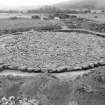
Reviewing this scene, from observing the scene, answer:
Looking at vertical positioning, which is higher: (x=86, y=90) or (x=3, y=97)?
(x=86, y=90)

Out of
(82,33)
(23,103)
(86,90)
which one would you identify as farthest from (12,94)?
(82,33)

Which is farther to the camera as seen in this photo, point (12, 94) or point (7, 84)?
point (7, 84)

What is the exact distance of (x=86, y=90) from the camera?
18.4 ft

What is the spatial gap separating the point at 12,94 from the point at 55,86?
60.3 inches

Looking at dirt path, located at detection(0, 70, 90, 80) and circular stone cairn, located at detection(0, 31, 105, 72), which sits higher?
circular stone cairn, located at detection(0, 31, 105, 72)

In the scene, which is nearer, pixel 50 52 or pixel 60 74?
pixel 60 74

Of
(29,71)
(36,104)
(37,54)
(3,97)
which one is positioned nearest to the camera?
(36,104)

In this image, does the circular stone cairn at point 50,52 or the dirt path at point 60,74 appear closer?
the dirt path at point 60,74

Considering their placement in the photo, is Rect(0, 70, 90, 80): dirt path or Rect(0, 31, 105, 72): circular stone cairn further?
Rect(0, 31, 105, 72): circular stone cairn

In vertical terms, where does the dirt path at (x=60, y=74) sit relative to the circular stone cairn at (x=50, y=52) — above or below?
below

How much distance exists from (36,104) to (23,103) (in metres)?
0.43

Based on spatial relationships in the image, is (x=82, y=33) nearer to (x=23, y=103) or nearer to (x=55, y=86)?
(x=55, y=86)

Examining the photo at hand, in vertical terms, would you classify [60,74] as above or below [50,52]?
below

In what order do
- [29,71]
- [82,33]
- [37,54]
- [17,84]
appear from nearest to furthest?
1. [17,84]
2. [29,71]
3. [37,54]
4. [82,33]
